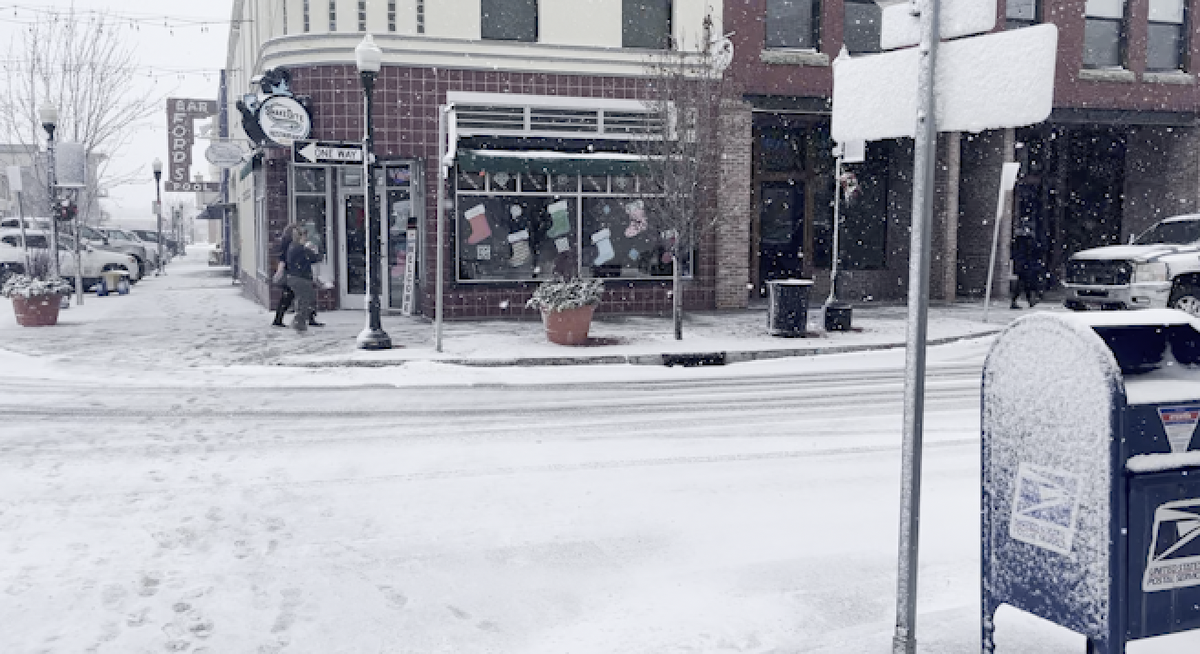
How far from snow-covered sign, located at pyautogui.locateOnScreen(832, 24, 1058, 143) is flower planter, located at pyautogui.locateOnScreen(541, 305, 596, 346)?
417 inches

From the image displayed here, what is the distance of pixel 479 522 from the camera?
20.1 ft

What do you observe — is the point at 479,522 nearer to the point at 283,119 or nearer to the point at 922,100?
the point at 922,100

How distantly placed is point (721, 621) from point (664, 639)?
358 mm

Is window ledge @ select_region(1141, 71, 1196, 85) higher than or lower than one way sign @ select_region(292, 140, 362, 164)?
higher

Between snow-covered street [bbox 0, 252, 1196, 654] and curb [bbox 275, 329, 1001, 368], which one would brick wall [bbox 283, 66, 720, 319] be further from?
snow-covered street [bbox 0, 252, 1196, 654]

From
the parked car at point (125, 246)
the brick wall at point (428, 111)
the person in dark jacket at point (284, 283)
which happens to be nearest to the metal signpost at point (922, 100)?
the person in dark jacket at point (284, 283)

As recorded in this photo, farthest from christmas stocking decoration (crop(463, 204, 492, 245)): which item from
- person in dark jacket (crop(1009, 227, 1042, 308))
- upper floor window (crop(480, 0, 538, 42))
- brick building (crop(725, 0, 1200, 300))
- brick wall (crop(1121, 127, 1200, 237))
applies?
brick wall (crop(1121, 127, 1200, 237))

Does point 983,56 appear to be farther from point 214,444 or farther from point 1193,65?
point 1193,65

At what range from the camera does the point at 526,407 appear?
10.2 m

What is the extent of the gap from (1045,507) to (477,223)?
51.3ft

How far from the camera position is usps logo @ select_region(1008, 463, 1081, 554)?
3.34 meters

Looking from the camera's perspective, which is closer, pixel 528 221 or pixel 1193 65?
pixel 528 221

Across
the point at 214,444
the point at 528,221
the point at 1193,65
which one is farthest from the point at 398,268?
the point at 1193,65

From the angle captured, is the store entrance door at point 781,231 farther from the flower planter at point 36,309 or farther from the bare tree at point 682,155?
the flower planter at point 36,309
